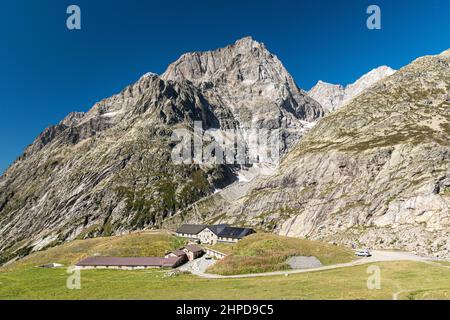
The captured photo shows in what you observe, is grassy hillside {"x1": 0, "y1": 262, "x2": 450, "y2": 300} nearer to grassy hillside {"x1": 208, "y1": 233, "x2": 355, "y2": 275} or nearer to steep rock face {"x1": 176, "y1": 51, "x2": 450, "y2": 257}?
grassy hillside {"x1": 208, "y1": 233, "x2": 355, "y2": 275}

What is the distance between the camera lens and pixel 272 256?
7638cm

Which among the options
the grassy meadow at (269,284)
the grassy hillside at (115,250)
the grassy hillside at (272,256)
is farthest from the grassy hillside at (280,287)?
the grassy hillside at (115,250)

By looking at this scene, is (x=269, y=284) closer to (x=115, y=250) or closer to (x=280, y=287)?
(x=280, y=287)

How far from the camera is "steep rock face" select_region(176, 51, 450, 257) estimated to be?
350 ft

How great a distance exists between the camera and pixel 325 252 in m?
80.1

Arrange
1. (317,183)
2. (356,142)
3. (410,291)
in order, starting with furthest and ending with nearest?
(356,142) < (317,183) < (410,291)

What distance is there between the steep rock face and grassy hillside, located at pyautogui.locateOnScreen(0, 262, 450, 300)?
43.2 meters

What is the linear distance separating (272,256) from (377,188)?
79634 mm

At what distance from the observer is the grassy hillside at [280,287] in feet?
141

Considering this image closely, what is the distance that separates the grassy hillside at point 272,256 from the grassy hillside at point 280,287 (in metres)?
8.61
